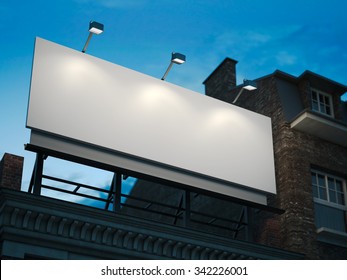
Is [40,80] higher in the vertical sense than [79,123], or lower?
higher

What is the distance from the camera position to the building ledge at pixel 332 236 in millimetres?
18750

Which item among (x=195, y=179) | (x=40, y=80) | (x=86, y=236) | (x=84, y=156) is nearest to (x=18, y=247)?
(x=86, y=236)

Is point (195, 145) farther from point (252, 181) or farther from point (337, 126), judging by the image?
point (337, 126)

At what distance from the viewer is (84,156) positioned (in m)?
16.2

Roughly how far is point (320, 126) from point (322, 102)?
1.98 meters

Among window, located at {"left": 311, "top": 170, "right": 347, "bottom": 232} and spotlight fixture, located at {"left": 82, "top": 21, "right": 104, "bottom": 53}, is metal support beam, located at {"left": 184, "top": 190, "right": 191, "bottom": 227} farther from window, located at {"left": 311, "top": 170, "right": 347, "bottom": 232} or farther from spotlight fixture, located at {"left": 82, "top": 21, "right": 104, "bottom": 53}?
spotlight fixture, located at {"left": 82, "top": 21, "right": 104, "bottom": 53}

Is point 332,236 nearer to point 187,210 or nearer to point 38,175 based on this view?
point 187,210

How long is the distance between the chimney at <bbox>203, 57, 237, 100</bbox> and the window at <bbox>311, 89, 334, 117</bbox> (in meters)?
4.23

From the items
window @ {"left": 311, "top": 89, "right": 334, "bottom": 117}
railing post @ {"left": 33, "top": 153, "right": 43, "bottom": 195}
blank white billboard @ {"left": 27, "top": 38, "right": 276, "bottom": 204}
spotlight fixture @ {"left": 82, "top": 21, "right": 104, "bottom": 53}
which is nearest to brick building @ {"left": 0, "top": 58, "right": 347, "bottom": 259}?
window @ {"left": 311, "top": 89, "right": 334, "bottom": 117}

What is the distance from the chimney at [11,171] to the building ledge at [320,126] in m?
9.62

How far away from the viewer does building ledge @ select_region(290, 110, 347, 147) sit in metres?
19.8

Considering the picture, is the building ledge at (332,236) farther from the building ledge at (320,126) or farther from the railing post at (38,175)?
the railing post at (38,175)

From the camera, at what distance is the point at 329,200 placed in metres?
20.0

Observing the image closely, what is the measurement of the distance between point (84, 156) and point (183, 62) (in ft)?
13.5
